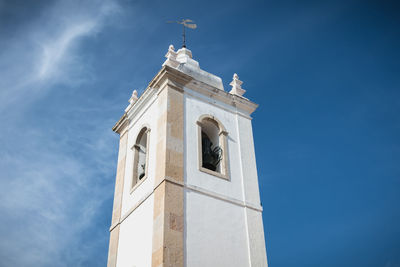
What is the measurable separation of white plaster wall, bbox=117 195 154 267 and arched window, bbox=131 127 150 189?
4.20 ft

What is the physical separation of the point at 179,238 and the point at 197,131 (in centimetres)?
364

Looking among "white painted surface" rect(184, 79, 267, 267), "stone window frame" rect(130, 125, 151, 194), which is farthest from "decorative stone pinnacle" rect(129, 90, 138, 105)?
"white painted surface" rect(184, 79, 267, 267)

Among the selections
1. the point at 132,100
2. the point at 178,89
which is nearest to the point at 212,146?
the point at 178,89

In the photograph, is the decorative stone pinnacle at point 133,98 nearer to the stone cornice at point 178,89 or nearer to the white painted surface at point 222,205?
the stone cornice at point 178,89

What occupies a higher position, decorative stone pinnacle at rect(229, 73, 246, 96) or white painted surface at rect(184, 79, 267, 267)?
decorative stone pinnacle at rect(229, 73, 246, 96)

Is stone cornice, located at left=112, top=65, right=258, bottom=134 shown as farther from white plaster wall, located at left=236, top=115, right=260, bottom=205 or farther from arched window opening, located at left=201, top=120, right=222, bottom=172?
arched window opening, located at left=201, top=120, right=222, bottom=172

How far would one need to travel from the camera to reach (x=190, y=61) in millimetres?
17266

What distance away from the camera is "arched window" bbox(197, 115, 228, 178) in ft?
47.2

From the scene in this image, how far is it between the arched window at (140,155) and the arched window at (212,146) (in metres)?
1.64

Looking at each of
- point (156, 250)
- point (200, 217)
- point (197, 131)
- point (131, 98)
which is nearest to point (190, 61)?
point (131, 98)

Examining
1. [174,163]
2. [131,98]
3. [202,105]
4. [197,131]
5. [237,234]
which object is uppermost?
[131,98]

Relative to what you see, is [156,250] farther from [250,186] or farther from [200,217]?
[250,186]

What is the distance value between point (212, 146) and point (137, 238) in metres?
3.72

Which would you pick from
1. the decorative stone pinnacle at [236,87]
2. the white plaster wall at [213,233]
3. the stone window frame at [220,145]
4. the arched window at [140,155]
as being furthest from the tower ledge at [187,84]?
the white plaster wall at [213,233]
